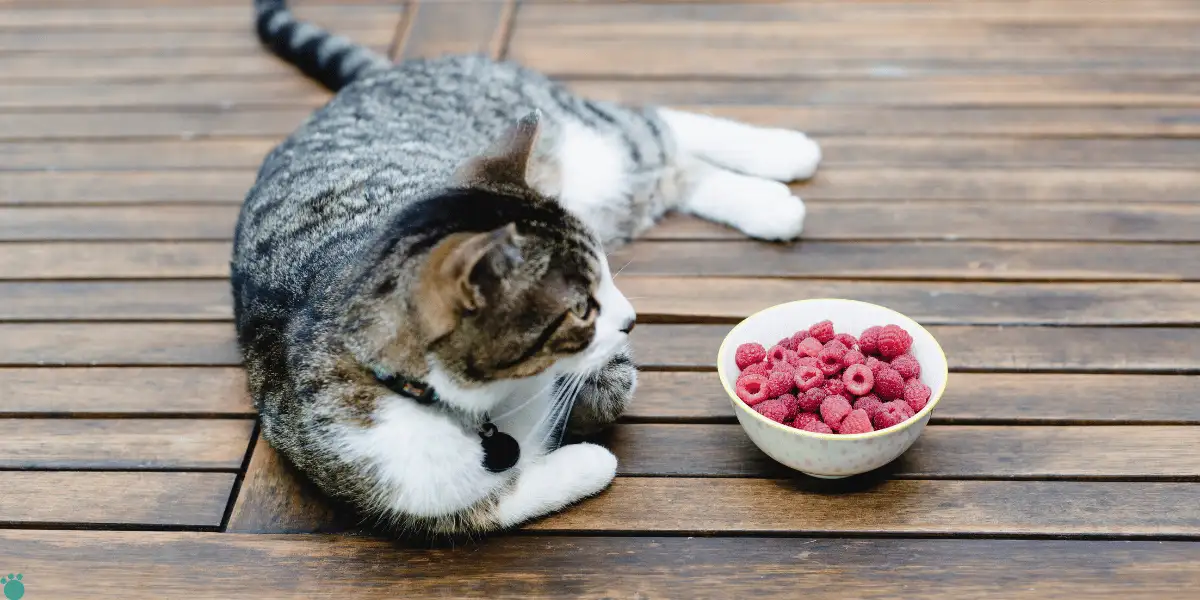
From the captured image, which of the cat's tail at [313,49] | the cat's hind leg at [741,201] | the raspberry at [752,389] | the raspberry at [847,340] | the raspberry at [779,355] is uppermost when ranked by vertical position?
the raspberry at [847,340]

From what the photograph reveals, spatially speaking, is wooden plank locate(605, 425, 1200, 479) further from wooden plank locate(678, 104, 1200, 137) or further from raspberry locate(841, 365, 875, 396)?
wooden plank locate(678, 104, 1200, 137)

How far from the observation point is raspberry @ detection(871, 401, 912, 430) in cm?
179

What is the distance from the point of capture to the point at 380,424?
1.75 m

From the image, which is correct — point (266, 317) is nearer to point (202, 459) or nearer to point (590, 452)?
point (202, 459)

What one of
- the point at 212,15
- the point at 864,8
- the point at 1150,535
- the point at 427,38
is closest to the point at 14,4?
the point at 212,15

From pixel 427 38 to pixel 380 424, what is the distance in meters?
2.25

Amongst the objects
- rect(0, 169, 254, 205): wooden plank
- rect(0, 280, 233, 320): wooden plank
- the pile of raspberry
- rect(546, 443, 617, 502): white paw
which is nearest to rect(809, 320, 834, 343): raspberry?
the pile of raspberry

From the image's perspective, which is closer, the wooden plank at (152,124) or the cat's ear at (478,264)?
the cat's ear at (478,264)

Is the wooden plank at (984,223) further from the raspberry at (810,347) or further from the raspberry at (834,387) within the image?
the raspberry at (834,387)

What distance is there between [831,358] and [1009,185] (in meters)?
1.26

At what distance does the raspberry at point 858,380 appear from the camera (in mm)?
1851

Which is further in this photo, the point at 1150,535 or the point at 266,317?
the point at 266,317

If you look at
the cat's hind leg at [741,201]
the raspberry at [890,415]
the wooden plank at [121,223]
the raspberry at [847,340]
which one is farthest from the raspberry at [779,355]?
the wooden plank at [121,223]

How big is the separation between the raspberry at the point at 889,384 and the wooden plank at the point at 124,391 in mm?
1373
